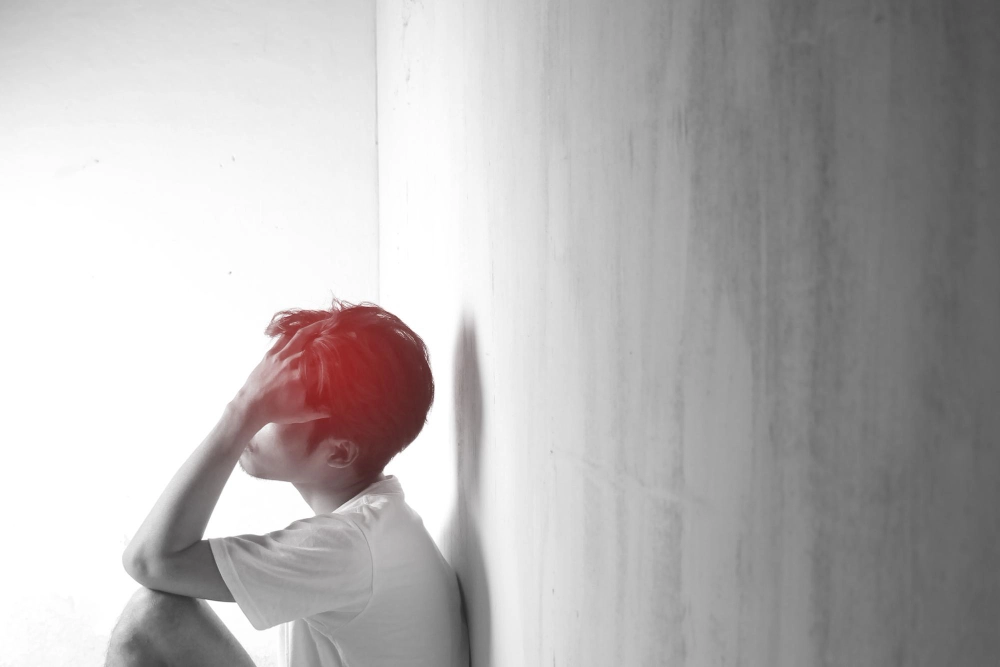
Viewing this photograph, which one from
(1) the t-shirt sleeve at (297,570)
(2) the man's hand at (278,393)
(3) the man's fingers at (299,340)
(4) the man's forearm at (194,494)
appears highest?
(3) the man's fingers at (299,340)

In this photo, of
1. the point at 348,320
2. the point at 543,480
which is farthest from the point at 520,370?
the point at 348,320

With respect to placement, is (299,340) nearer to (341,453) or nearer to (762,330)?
(341,453)

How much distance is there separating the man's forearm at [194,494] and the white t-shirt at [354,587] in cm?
4

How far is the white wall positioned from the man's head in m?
1.11

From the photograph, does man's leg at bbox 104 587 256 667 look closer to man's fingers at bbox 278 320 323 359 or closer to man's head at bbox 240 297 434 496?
Result: man's head at bbox 240 297 434 496

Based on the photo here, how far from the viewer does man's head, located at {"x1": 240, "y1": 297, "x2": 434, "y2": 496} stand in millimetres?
940

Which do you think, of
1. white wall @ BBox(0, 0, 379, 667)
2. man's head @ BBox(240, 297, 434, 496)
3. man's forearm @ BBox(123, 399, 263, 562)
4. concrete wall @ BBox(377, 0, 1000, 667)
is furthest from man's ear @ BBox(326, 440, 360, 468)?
white wall @ BBox(0, 0, 379, 667)

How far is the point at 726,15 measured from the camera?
305 mm

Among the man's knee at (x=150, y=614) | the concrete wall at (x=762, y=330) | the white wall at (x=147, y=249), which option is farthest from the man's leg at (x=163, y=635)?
the white wall at (x=147, y=249)

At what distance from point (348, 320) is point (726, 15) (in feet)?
2.44

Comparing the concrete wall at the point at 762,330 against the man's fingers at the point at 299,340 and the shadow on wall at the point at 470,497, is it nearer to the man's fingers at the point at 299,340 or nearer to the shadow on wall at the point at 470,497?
the shadow on wall at the point at 470,497

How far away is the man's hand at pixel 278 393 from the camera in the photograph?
2.94 ft

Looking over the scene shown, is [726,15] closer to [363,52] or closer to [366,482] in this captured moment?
[366,482]

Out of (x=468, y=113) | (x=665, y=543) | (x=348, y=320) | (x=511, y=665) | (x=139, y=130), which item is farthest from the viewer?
(x=139, y=130)
